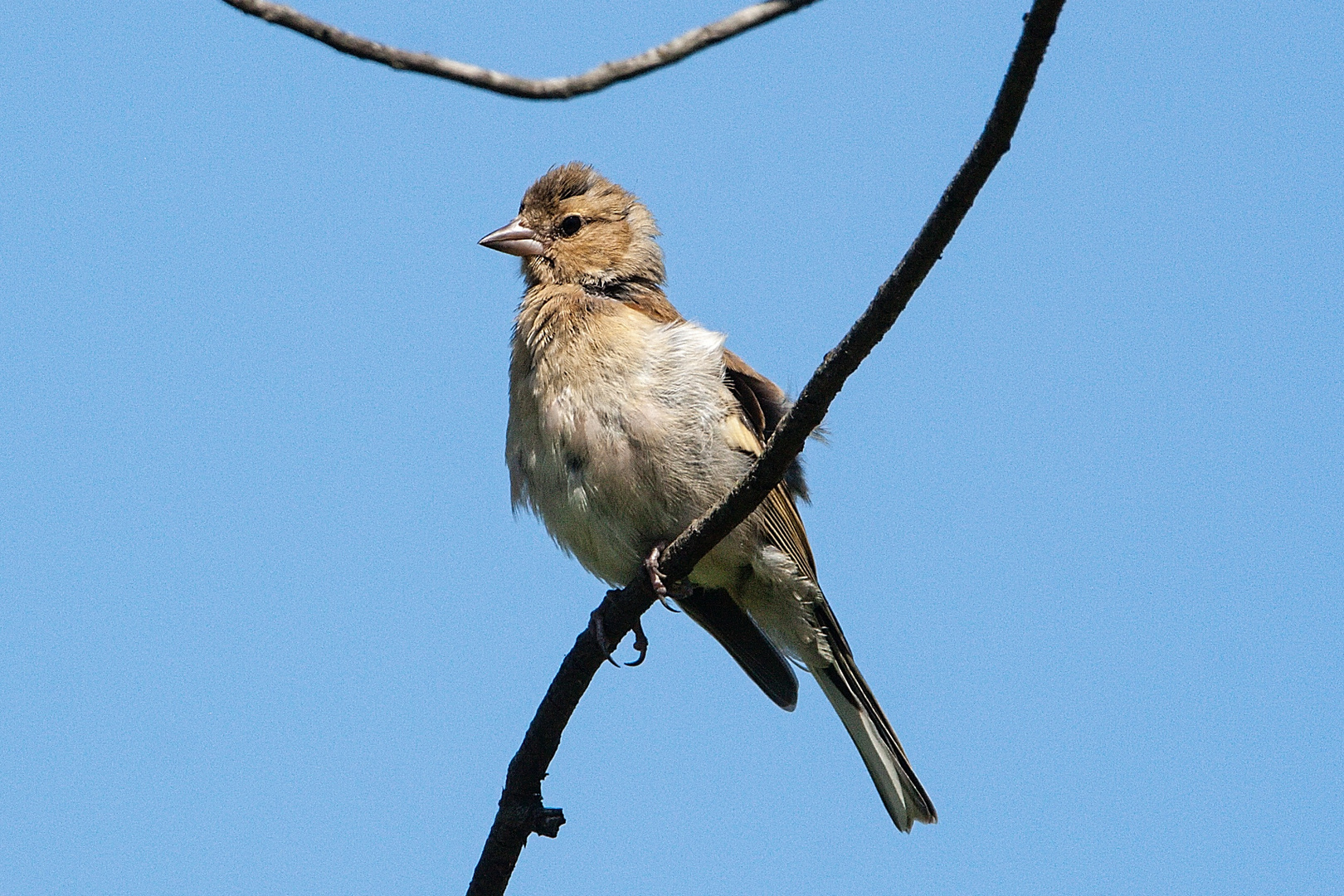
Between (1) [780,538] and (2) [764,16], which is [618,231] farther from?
(2) [764,16]

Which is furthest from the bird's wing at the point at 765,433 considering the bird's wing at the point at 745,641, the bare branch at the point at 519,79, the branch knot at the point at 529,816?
the bare branch at the point at 519,79

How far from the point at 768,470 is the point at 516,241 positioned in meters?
3.14

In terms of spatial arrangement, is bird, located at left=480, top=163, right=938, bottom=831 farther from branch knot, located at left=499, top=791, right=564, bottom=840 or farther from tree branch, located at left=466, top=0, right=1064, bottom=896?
branch knot, located at left=499, top=791, right=564, bottom=840

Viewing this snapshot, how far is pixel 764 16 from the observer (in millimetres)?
2588

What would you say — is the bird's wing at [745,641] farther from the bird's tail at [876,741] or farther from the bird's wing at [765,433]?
the bird's wing at [765,433]

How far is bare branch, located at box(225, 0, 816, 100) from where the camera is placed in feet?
8.49

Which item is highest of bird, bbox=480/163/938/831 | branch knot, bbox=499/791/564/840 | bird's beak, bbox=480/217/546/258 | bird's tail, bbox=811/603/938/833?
bird's beak, bbox=480/217/546/258

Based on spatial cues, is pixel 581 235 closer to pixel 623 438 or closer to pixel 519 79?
pixel 623 438

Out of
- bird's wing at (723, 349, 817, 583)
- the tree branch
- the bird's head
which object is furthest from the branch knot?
the bird's head

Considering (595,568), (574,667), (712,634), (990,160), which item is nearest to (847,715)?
(712,634)

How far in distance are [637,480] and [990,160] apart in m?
2.70

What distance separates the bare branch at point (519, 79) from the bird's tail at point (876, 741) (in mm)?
3812

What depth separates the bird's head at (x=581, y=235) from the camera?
6555mm

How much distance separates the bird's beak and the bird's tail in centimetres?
242
